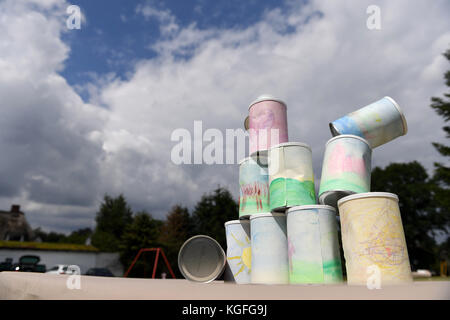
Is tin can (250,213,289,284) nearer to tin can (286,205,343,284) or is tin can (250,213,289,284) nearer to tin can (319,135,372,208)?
tin can (286,205,343,284)

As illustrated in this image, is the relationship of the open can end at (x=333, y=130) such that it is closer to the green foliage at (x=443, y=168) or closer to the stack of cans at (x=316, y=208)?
the stack of cans at (x=316, y=208)

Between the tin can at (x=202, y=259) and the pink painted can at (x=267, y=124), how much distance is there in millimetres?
2023

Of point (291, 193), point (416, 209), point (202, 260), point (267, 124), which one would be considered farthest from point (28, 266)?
point (416, 209)

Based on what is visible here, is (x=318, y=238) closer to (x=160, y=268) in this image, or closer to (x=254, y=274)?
(x=254, y=274)

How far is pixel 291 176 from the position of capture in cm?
526

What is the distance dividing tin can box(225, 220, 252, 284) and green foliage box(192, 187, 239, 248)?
2399cm

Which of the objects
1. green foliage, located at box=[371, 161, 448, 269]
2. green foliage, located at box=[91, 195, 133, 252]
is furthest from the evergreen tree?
green foliage, located at box=[91, 195, 133, 252]

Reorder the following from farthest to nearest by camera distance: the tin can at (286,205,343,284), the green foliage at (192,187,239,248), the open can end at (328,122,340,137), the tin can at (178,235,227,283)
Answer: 1. the green foliage at (192,187,239,248)
2. the tin can at (178,235,227,283)
3. the open can end at (328,122,340,137)
4. the tin can at (286,205,343,284)

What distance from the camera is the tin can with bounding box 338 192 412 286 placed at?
3951 mm

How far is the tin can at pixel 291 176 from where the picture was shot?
514 centimetres

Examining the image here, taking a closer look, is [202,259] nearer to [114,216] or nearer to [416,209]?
[416,209]

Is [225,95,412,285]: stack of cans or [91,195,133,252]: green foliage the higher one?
[91,195,133,252]: green foliage
